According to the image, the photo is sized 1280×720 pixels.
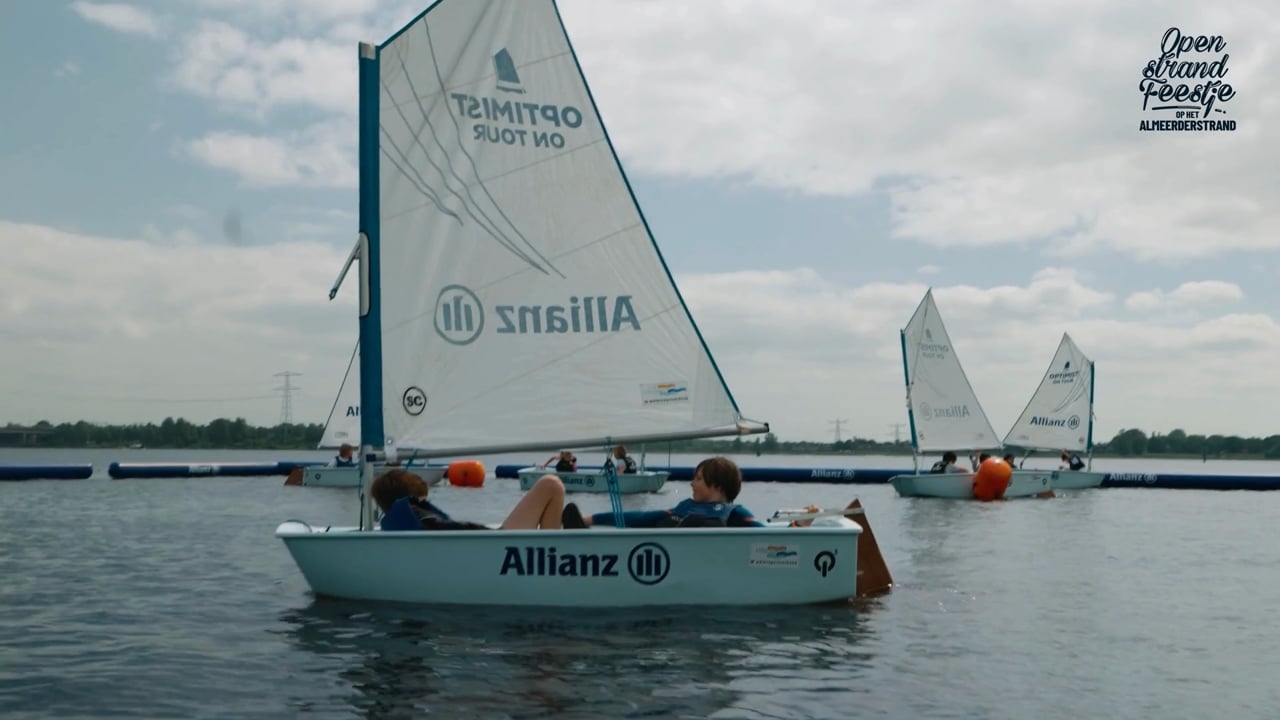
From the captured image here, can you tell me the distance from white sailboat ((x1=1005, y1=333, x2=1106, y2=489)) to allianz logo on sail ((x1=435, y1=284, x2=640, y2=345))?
43.7m

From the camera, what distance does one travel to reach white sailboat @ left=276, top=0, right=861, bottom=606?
39.8 feet

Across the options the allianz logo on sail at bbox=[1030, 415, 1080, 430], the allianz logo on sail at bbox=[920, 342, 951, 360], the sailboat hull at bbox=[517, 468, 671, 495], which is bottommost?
the sailboat hull at bbox=[517, 468, 671, 495]

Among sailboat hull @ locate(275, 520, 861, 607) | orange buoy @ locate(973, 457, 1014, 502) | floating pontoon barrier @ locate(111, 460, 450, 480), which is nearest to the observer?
sailboat hull @ locate(275, 520, 861, 607)

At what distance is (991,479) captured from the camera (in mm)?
37125

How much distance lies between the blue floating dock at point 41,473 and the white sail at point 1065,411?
41673mm

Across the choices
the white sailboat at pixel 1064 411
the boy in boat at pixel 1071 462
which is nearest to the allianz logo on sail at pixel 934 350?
the boy in boat at pixel 1071 462

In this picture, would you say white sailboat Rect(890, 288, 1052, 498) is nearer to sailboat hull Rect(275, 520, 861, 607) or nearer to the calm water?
the calm water

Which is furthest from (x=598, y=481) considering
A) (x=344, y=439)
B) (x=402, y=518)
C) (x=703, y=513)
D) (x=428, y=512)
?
(x=402, y=518)

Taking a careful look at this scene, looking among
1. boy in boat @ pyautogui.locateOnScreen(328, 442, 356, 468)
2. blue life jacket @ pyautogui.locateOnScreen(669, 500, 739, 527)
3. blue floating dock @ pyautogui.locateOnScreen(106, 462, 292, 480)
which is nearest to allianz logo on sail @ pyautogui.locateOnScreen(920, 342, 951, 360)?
boy in boat @ pyautogui.locateOnScreen(328, 442, 356, 468)

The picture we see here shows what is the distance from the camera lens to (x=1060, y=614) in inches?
529

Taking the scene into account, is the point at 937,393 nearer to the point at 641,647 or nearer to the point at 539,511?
the point at 539,511

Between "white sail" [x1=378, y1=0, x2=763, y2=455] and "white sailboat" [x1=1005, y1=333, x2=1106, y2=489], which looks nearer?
"white sail" [x1=378, y1=0, x2=763, y2=455]

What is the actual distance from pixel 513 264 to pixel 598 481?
1215 inches

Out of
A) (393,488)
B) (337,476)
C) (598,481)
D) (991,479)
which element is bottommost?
(598,481)
